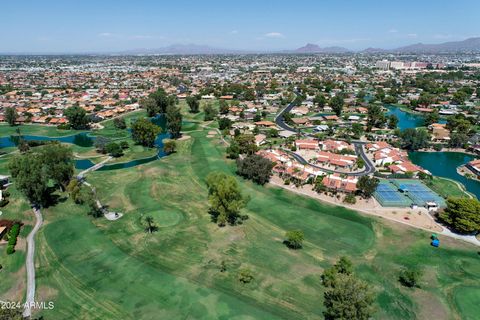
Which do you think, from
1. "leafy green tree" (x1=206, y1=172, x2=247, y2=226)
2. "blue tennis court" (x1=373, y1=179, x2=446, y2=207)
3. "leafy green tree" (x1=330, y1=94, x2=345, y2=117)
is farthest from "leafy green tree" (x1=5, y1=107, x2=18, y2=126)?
Result: "blue tennis court" (x1=373, y1=179, x2=446, y2=207)

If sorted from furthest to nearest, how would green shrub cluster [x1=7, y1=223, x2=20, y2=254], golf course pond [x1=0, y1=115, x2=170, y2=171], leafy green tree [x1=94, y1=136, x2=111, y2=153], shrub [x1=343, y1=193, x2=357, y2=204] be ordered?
leafy green tree [x1=94, y1=136, x2=111, y2=153]
golf course pond [x1=0, y1=115, x2=170, y2=171]
shrub [x1=343, y1=193, x2=357, y2=204]
green shrub cluster [x1=7, y1=223, x2=20, y2=254]

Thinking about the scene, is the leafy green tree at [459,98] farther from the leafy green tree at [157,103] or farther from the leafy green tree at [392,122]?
the leafy green tree at [157,103]

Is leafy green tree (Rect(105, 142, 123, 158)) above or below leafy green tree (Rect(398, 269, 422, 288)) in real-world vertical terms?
above

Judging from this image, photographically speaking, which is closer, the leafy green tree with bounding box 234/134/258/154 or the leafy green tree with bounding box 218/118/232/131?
the leafy green tree with bounding box 234/134/258/154

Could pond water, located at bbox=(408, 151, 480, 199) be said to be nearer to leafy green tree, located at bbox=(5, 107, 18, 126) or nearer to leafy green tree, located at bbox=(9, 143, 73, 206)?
leafy green tree, located at bbox=(9, 143, 73, 206)

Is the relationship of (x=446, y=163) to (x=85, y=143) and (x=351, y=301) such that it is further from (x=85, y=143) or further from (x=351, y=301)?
(x=85, y=143)

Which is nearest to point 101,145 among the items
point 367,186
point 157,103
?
point 157,103
